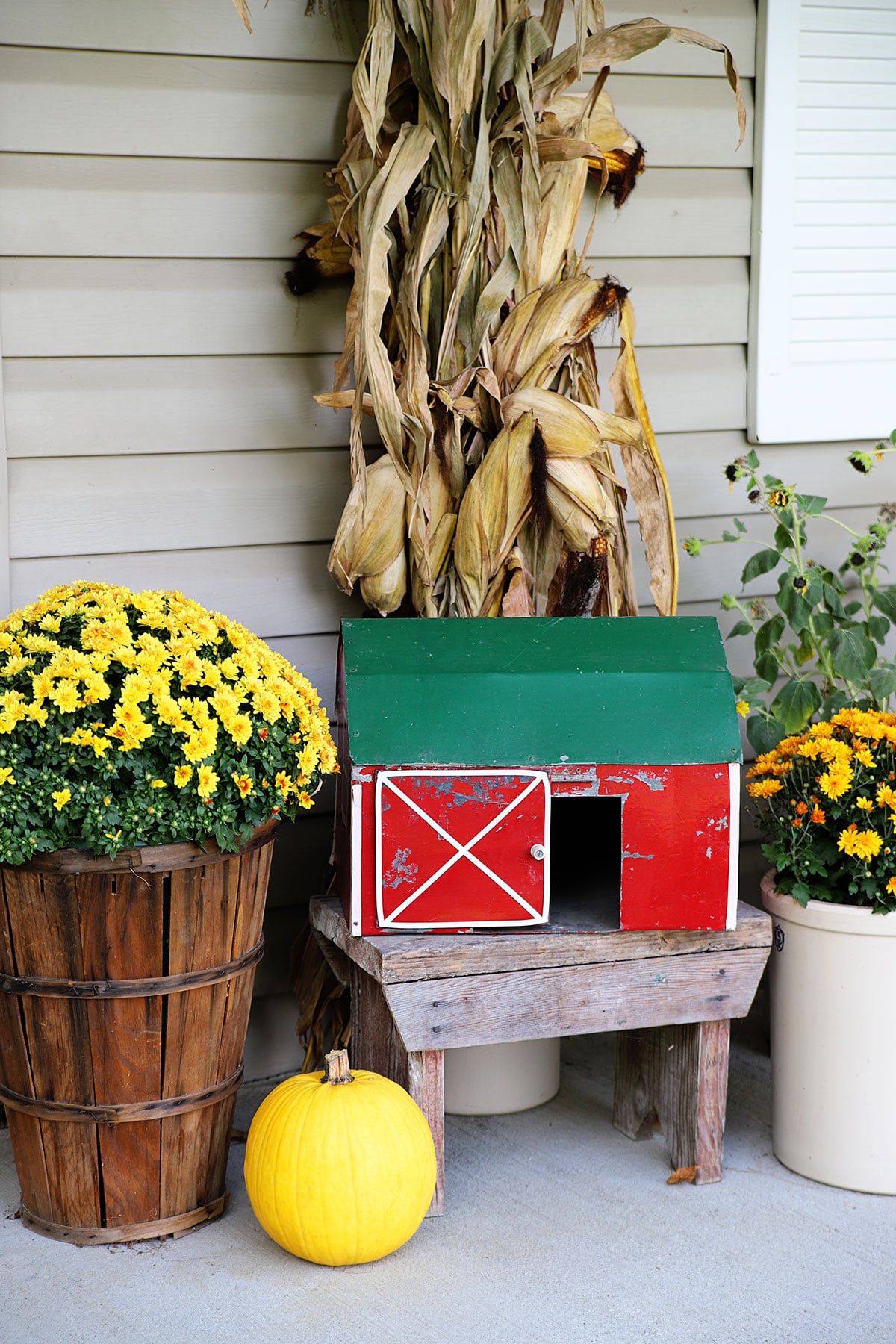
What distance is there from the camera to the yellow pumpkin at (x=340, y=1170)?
1776mm

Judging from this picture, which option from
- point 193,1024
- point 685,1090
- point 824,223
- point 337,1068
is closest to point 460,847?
point 337,1068

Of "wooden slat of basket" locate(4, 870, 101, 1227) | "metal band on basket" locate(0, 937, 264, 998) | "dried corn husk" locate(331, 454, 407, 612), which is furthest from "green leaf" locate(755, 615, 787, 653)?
"wooden slat of basket" locate(4, 870, 101, 1227)

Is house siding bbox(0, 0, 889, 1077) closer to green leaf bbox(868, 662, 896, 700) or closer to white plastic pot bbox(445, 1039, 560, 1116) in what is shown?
white plastic pot bbox(445, 1039, 560, 1116)

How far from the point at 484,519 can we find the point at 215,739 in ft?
2.44

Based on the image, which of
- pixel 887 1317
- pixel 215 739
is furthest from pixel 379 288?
pixel 887 1317

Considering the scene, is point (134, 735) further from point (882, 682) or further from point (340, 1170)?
point (882, 682)

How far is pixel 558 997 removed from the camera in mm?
1993

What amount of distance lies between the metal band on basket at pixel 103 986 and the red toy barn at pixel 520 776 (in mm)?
277

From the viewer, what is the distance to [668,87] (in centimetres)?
261

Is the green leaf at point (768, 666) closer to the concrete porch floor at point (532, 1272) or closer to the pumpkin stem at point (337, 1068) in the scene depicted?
the concrete porch floor at point (532, 1272)

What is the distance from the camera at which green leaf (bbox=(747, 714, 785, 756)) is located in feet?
8.31

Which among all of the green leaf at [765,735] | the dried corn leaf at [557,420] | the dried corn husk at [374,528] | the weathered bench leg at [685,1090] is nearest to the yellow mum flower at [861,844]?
the weathered bench leg at [685,1090]

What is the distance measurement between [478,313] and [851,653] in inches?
40.0

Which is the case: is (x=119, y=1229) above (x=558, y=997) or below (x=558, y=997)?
below
